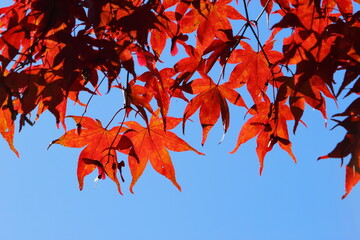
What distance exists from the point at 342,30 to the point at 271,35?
0.98ft

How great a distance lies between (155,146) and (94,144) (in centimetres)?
15

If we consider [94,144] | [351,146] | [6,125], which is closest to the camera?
[351,146]

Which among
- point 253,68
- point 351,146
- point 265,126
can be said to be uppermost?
point 253,68

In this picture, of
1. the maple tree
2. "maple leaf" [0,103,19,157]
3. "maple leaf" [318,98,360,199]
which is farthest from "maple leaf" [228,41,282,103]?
"maple leaf" [0,103,19,157]

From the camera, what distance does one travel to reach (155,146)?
3.46 feet

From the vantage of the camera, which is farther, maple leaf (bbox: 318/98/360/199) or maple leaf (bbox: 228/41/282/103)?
maple leaf (bbox: 228/41/282/103)

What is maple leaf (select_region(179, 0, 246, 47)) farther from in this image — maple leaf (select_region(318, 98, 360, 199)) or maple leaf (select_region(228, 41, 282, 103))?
maple leaf (select_region(318, 98, 360, 199))

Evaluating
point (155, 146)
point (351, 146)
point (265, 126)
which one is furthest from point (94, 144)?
point (351, 146)

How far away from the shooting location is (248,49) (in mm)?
1113

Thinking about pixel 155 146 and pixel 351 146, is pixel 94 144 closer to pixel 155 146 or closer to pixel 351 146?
pixel 155 146

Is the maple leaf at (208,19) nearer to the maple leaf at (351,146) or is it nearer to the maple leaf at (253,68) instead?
the maple leaf at (253,68)

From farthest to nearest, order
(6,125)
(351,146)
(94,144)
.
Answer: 1. (94,144)
2. (6,125)
3. (351,146)

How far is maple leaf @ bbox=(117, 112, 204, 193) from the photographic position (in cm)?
102

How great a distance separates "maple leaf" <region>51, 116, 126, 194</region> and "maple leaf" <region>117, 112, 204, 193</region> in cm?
4
